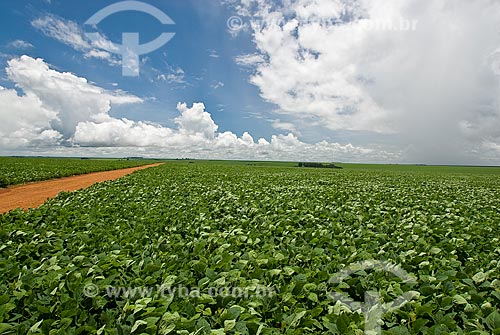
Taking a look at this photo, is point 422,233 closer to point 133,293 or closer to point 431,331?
point 431,331

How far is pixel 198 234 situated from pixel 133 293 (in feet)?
10.3

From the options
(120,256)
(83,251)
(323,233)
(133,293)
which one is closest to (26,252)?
(83,251)

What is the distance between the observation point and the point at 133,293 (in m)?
2.96

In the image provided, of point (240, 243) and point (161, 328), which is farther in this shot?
point (240, 243)

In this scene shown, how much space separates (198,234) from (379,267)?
362cm

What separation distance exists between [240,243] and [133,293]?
7.91ft

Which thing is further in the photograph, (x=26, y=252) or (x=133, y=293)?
(x=26, y=252)

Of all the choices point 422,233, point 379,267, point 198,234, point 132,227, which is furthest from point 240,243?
point 422,233

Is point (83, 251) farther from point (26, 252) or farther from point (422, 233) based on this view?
point (422, 233)

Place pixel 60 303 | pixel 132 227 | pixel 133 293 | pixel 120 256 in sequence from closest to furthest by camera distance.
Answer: pixel 60 303 < pixel 133 293 < pixel 120 256 < pixel 132 227

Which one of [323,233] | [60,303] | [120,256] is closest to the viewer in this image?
[60,303]

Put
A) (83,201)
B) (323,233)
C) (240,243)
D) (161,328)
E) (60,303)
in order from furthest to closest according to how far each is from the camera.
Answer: (83,201) < (323,233) < (240,243) < (60,303) < (161,328)

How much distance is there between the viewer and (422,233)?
20.0 ft

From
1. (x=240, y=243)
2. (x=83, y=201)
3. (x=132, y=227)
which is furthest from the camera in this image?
(x=83, y=201)
